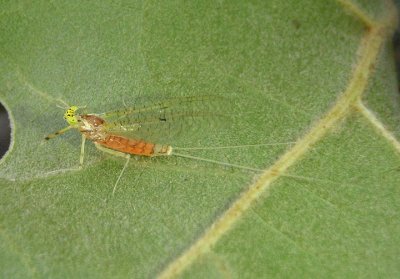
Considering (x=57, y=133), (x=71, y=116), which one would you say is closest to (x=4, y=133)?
(x=57, y=133)

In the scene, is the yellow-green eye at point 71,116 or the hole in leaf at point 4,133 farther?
the hole in leaf at point 4,133

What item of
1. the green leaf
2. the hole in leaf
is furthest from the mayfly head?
the hole in leaf

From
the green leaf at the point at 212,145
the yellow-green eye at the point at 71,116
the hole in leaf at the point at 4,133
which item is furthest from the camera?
the hole in leaf at the point at 4,133

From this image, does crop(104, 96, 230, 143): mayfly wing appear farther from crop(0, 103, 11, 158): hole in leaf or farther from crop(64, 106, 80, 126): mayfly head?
crop(0, 103, 11, 158): hole in leaf

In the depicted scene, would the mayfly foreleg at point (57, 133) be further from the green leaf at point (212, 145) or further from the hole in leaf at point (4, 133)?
the hole in leaf at point (4, 133)

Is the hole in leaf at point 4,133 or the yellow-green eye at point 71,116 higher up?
the yellow-green eye at point 71,116

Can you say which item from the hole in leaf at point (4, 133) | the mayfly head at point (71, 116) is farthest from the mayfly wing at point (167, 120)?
the hole in leaf at point (4, 133)

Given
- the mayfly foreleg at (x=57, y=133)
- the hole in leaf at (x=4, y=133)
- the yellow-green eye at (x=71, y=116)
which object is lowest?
the hole in leaf at (x=4, y=133)

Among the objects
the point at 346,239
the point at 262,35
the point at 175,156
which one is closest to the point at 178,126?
the point at 175,156
